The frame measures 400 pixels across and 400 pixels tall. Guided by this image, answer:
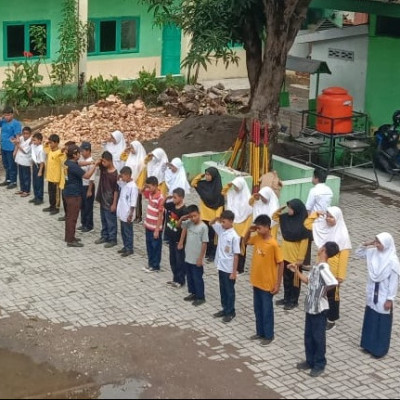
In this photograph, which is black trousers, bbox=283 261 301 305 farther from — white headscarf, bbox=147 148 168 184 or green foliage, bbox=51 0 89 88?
green foliage, bbox=51 0 89 88

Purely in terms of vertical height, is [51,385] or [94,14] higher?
[94,14]

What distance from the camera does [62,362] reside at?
32.8 feet

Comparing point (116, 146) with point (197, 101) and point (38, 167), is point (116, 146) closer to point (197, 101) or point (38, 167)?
point (38, 167)

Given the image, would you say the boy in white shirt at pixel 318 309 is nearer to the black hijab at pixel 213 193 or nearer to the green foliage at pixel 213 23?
the black hijab at pixel 213 193

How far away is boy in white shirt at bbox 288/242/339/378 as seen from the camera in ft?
31.3

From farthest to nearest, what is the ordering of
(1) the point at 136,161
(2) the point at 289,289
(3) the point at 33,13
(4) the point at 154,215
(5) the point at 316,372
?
(3) the point at 33,13
(1) the point at 136,161
(4) the point at 154,215
(2) the point at 289,289
(5) the point at 316,372

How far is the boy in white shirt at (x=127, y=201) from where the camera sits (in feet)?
42.3

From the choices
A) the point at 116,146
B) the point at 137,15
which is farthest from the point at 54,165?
the point at 137,15

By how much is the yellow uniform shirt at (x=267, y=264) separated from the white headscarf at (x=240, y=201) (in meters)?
2.24

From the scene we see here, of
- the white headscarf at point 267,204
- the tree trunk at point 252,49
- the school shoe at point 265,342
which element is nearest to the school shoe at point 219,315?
the school shoe at point 265,342

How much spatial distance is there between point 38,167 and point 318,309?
7.18 metres

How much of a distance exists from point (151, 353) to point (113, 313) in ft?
4.15

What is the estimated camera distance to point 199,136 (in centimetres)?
1881

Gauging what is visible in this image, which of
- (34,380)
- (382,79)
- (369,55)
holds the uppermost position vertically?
(369,55)
